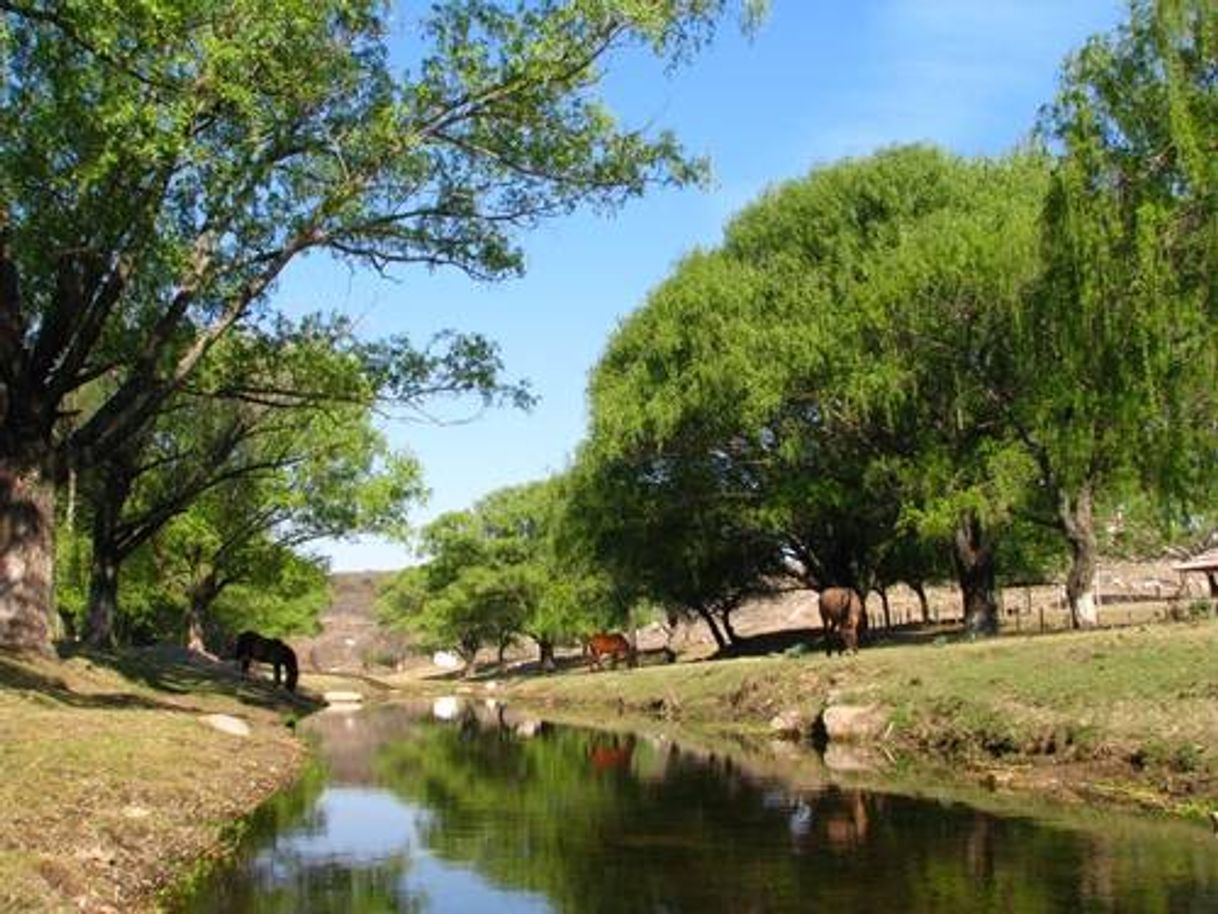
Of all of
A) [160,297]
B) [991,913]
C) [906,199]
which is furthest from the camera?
[906,199]

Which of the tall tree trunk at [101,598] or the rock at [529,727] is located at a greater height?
the tall tree trunk at [101,598]

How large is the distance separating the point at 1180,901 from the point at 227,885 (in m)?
8.26

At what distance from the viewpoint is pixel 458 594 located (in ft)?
269

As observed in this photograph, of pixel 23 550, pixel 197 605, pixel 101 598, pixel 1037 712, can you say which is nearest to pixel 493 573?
pixel 197 605

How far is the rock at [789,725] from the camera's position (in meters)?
26.9

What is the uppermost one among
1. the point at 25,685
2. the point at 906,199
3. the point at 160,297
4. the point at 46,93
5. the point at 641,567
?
the point at 906,199

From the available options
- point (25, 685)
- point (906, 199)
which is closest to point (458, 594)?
point (906, 199)

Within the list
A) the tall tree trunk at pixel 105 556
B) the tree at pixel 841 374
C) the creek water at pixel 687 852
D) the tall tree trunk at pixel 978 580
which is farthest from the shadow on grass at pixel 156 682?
the tall tree trunk at pixel 978 580

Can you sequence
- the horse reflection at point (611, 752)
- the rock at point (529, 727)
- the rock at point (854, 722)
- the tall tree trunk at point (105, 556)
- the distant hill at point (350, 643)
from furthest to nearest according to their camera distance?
the distant hill at point (350, 643) → the tall tree trunk at point (105, 556) → the rock at point (529, 727) → the rock at point (854, 722) → the horse reflection at point (611, 752)

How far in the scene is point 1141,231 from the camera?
20.6m

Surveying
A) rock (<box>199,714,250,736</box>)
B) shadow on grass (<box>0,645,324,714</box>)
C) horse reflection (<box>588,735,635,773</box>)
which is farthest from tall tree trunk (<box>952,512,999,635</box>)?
rock (<box>199,714,250,736</box>)

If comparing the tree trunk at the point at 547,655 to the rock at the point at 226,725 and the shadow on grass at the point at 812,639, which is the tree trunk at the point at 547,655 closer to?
the shadow on grass at the point at 812,639

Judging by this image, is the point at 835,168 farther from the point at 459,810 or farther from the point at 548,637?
the point at 548,637

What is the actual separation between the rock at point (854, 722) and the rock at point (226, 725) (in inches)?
438
